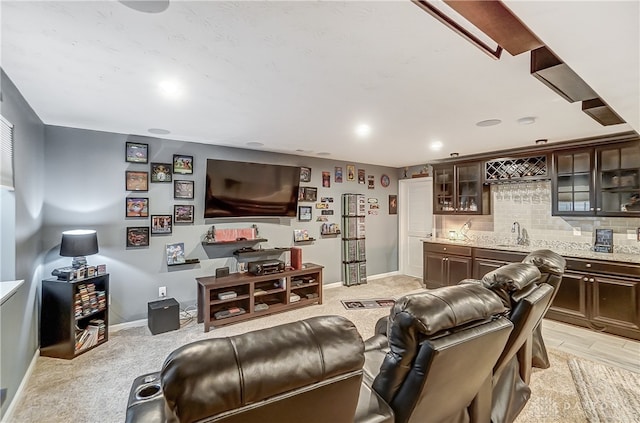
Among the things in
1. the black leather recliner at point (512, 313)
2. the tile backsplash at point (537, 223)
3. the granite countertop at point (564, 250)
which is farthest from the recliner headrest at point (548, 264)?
the tile backsplash at point (537, 223)

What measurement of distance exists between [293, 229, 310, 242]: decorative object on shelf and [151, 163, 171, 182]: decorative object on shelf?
2.09 meters

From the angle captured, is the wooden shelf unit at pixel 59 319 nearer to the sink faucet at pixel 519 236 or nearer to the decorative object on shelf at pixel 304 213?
the decorative object on shelf at pixel 304 213

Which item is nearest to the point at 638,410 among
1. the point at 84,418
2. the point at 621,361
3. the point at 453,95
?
the point at 621,361

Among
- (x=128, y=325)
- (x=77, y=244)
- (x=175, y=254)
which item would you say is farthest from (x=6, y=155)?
(x=128, y=325)

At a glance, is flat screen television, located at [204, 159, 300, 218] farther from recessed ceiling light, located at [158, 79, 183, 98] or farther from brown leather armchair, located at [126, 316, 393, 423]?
brown leather armchair, located at [126, 316, 393, 423]

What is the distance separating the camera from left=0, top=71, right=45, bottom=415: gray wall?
85.7 inches

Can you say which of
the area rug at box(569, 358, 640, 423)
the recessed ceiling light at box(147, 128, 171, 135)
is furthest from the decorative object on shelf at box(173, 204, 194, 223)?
the area rug at box(569, 358, 640, 423)

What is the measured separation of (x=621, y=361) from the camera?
2.92 meters

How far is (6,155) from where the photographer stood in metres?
2.22

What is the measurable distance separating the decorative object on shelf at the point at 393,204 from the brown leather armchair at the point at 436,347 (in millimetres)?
5178

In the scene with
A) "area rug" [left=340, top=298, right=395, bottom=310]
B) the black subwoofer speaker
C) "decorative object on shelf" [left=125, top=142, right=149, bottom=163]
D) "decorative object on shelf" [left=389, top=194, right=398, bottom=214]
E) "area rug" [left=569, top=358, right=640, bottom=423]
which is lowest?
"area rug" [left=569, top=358, right=640, bottom=423]

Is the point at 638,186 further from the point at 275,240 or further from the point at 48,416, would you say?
the point at 48,416

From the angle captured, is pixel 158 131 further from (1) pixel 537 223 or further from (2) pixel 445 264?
(1) pixel 537 223

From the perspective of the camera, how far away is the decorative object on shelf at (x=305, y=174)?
523 centimetres
